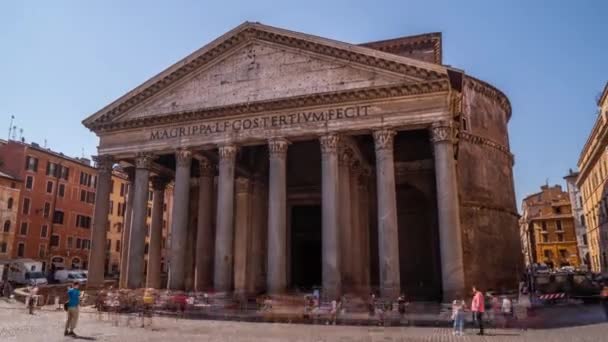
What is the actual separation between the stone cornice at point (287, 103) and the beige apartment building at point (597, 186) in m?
19.9

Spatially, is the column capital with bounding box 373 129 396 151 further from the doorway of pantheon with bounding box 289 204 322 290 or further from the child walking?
the doorway of pantheon with bounding box 289 204 322 290

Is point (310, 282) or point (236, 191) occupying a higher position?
point (236, 191)

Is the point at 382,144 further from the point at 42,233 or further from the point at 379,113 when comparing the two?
the point at 42,233

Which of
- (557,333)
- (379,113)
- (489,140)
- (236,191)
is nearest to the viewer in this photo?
(557,333)

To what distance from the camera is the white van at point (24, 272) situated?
104 feet

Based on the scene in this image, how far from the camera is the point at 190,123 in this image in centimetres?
1889

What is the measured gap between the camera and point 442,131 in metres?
15.5

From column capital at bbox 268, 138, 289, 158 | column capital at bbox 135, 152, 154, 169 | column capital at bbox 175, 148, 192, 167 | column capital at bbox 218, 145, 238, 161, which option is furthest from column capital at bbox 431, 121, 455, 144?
column capital at bbox 135, 152, 154, 169

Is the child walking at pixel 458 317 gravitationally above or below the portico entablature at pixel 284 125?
below

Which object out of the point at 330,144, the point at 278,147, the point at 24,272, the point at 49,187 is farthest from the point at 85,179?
the point at 330,144

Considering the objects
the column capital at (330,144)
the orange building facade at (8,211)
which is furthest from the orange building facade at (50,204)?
the column capital at (330,144)

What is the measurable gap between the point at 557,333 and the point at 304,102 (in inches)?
418

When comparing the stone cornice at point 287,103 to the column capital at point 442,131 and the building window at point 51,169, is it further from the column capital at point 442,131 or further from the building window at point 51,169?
the building window at point 51,169

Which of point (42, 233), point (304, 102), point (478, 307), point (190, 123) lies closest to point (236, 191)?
point (190, 123)
